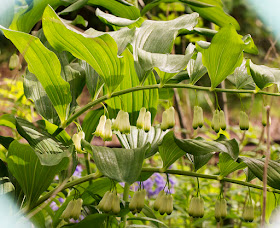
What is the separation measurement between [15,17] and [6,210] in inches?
22.1

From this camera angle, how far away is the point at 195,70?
788 millimetres

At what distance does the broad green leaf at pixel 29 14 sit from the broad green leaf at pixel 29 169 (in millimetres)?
490

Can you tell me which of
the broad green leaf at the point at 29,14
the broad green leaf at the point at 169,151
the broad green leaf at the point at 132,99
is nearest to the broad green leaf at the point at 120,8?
the broad green leaf at the point at 29,14

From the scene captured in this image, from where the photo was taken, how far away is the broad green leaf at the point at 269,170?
696 mm

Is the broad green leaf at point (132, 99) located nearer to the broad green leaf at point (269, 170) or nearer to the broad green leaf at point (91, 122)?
the broad green leaf at point (91, 122)

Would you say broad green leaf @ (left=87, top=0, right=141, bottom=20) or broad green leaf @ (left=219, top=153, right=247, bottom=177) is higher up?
broad green leaf @ (left=87, top=0, right=141, bottom=20)

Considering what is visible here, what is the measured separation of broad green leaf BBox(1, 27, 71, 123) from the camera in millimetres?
699

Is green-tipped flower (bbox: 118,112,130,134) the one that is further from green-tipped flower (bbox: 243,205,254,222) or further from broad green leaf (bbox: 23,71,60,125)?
green-tipped flower (bbox: 243,205,254,222)

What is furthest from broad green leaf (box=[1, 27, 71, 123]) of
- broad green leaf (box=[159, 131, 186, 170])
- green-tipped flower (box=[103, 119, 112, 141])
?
broad green leaf (box=[159, 131, 186, 170])

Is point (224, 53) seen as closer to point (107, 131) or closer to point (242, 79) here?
point (242, 79)

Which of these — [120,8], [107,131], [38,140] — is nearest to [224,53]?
[107,131]

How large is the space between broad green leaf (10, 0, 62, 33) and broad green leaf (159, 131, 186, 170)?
1.73 ft

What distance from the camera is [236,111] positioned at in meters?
3.86

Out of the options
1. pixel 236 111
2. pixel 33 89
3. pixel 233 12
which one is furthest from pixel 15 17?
pixel 236 111
